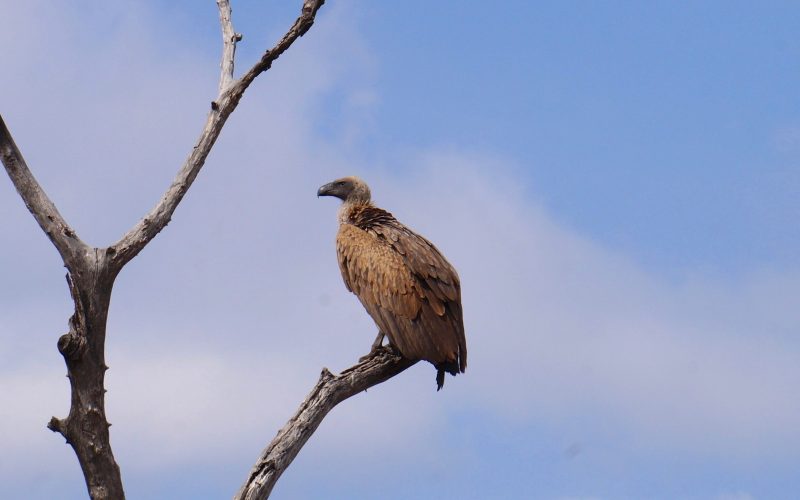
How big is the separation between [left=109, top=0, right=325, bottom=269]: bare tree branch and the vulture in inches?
80.5

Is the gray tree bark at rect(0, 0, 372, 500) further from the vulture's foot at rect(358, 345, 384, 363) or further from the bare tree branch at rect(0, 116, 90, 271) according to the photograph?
the vulture's foot at rect(358, 345, 384, 363)

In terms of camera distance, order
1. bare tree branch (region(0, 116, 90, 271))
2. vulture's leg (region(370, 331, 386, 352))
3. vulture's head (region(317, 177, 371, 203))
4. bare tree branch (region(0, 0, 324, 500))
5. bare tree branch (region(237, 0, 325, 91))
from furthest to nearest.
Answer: vulture's head (region(317, 177, 371, 203))
vulture's leg (region(370, 331, 386, 352))
bare tree branch (region(237, 0, 325, 91))
bare tree branch (region(0, 116, 90, 271))
bare tree branch (region(0, 0, 324, 500))

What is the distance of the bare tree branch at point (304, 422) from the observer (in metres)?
8.84

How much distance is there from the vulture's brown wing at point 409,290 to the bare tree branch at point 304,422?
50 cm

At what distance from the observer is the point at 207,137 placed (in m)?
9.41

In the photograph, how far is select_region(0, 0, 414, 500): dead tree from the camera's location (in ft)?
27.1

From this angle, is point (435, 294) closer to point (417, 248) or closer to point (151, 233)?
point (417, 248)

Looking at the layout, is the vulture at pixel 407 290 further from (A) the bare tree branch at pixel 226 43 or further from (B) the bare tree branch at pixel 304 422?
(A) the bare tree branch at pixel 226 43

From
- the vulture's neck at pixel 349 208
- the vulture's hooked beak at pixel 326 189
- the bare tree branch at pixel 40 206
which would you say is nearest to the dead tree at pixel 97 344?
the bare tree branch at pixel 40 206

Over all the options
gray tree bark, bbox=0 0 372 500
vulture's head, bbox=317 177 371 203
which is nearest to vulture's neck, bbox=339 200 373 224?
vulture's head, bbox=317 177 371 203

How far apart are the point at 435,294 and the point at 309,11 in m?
2.85

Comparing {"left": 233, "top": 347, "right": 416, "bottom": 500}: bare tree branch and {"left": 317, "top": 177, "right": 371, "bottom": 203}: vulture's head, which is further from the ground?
{"left": 317, "top": 177, "right": 371, "bottom": 203}: vulture's head

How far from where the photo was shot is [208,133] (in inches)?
371

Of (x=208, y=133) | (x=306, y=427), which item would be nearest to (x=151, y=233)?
(x=208, y=133)
